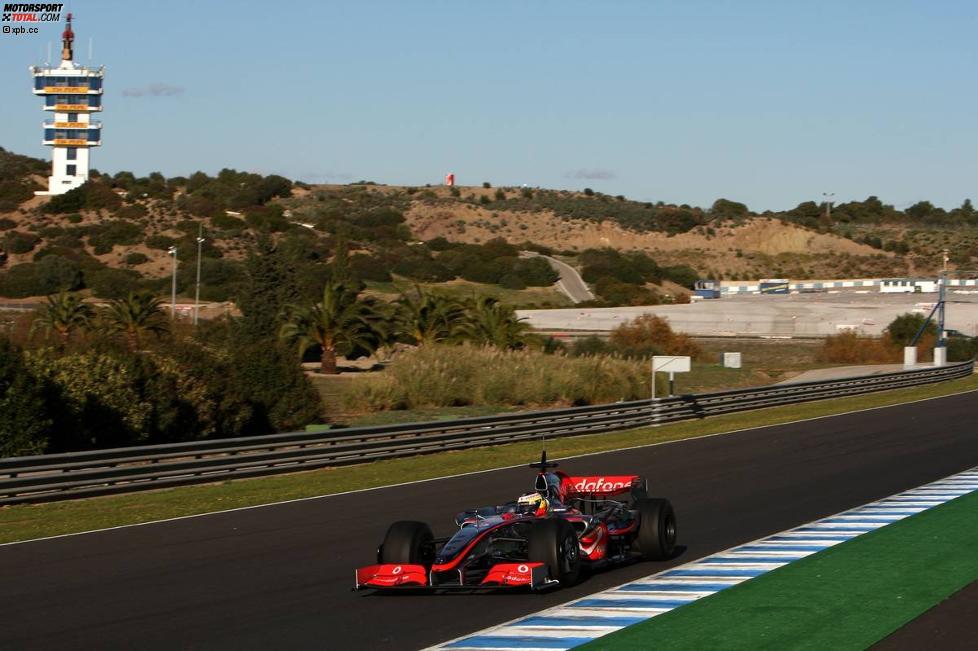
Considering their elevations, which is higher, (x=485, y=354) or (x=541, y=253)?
(x=541, y=253)

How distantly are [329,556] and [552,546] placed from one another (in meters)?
3.30

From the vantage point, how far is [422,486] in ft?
63.3

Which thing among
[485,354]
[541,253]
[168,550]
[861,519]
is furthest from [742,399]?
[541,253]

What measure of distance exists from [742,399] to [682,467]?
586 inches

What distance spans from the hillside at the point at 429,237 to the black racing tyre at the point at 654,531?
52.7m

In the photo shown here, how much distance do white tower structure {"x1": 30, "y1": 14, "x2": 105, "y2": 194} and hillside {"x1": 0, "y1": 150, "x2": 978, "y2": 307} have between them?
12.2 ft

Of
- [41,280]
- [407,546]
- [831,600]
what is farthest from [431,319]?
[41,280]

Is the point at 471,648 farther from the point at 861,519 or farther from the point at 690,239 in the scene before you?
the point at 690,239

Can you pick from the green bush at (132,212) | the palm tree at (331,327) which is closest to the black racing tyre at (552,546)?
the palm tree at (331,327)

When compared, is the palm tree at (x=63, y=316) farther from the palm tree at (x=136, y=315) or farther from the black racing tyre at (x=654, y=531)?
the black racing tyre at (x=654, y=531)

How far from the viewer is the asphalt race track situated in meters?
9.27

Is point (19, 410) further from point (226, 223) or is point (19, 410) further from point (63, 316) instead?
point (226, 223)

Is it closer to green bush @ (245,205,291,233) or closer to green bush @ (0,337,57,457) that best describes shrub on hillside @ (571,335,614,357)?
green bush @ (0,337,57,457)

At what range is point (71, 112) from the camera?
12388 cm
